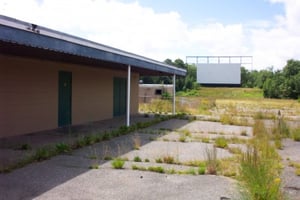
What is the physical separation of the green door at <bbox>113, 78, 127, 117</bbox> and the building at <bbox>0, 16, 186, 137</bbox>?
1091 mm

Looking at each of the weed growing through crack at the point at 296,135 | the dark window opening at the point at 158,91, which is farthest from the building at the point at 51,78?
the dark window opening at the point at 158,91

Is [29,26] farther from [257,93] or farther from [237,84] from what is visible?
[237,84]

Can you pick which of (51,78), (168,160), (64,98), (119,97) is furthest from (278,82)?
(168,160)

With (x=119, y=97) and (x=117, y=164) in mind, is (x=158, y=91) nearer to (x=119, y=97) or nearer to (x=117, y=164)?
(x=119, y=97)

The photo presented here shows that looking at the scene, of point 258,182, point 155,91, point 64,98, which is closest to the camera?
point 258,182

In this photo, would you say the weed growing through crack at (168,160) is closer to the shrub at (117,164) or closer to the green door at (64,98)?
the shrub at (117,164)

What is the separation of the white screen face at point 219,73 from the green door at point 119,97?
2608 inches

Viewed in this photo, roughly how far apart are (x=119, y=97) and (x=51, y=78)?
8045mm

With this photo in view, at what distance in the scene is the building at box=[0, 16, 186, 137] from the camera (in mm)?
8961

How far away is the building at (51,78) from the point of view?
896 cm

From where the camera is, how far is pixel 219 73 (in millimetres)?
88188

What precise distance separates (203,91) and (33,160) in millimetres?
71141

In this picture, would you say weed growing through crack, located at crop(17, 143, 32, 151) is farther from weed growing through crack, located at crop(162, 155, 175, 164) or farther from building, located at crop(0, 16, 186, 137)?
weed growing through crack, located at crop(162, 155, 175, 164)

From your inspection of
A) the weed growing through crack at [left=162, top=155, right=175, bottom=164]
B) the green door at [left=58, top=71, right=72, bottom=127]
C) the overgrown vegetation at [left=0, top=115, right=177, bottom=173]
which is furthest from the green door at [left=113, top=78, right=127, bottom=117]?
the weed growing through crack at [left=162, top=155, right=175, bottom=164]
